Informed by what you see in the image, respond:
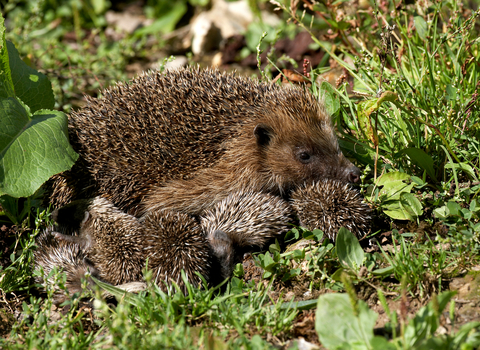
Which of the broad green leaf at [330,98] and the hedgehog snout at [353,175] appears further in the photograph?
the broad green leaf at [330,98]

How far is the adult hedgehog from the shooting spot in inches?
168

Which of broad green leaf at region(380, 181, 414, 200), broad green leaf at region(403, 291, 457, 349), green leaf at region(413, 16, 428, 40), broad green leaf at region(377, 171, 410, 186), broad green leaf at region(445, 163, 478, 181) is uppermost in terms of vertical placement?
green leaf at region(413, 16, 428, 40)

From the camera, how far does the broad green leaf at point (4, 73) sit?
414cm

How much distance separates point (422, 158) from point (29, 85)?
376cm

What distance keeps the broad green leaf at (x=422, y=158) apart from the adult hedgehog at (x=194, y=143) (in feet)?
1.79

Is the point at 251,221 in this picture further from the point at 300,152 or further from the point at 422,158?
the point at 422,158

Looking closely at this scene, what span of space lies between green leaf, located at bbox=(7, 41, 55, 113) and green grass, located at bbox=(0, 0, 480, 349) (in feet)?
3.18

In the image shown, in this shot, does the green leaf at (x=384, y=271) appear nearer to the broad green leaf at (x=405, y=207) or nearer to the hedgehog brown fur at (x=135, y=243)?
the broad green leaf at (x=405, y=207)

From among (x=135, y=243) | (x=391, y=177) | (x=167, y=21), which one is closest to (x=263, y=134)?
(x=391, y=177)

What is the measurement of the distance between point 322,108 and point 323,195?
1.07 m

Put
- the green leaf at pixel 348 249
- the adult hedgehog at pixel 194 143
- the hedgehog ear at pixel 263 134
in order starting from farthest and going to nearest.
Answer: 1. the hedgehog ear at pixel 263 134
2. the adult hedgehog at pixel 194 143
3. the green leaf at pixel 348 249

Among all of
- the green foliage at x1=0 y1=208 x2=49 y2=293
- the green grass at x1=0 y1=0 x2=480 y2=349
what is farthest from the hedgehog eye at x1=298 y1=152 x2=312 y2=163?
the green foliage at x1=0 y1=208 x2=49 y2=293

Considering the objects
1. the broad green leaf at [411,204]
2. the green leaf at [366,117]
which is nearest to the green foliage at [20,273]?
the green leaf at [366,117]

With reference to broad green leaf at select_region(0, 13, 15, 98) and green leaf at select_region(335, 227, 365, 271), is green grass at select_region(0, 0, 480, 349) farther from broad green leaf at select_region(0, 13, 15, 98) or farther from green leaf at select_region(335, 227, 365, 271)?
broad green leaf at select_region(0, 13, 15, 98)
